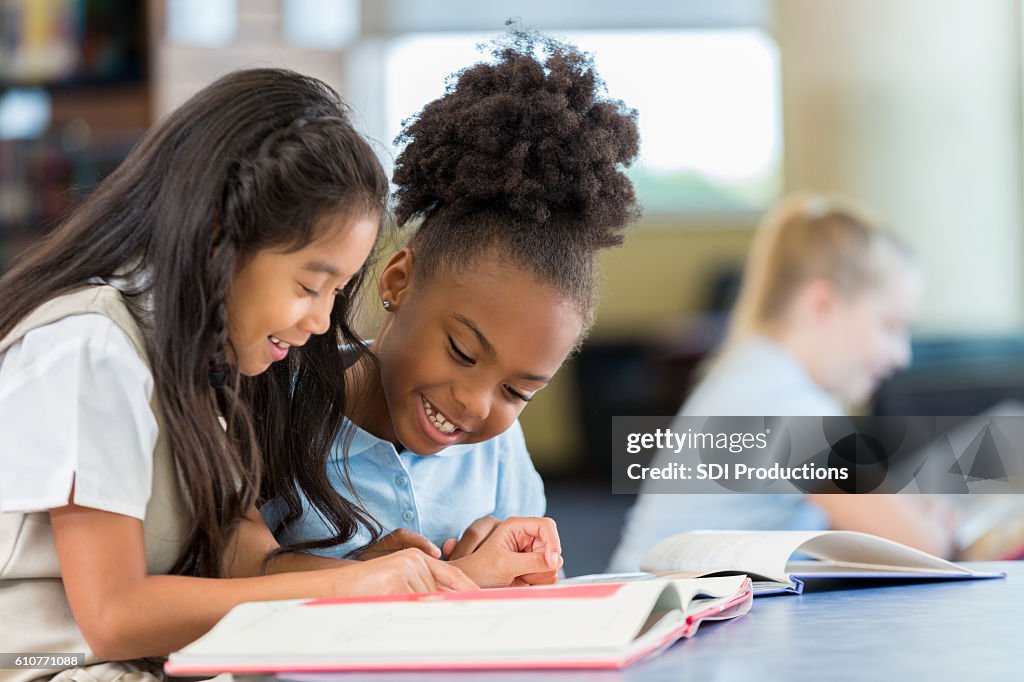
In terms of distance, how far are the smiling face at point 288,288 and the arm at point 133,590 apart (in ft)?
0.56

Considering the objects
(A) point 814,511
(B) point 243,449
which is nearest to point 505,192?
(B) point 243,449

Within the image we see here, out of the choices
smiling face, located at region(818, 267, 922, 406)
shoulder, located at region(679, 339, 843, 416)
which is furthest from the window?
shoulder, located at region(679, 339, 843, 416)

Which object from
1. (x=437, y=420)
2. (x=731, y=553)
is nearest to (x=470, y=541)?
(x=437, y=420)

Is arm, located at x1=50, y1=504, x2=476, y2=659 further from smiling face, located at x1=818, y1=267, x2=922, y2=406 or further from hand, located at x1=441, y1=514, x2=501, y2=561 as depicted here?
smiling face, located at x1=818, y1=267, x2=922, y2=406

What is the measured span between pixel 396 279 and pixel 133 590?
1.52 feet

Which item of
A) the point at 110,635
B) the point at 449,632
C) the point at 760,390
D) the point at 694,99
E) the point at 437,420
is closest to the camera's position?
the point at 449,632

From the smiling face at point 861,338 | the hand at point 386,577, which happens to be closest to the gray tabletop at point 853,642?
the hand at point 386,577

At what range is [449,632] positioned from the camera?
67 centimetres

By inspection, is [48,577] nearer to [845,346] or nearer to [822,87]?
[845,346]

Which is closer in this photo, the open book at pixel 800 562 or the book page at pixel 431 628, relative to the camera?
the book page at pixel 431 628

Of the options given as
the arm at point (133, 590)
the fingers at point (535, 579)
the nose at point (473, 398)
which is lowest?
Result: the fingers at point (535, 579)

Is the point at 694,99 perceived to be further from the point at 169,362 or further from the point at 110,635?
the point at 110,635

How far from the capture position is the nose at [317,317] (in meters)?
0.92

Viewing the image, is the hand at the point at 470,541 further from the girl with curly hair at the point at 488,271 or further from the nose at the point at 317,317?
the nose at the point at 317,317
